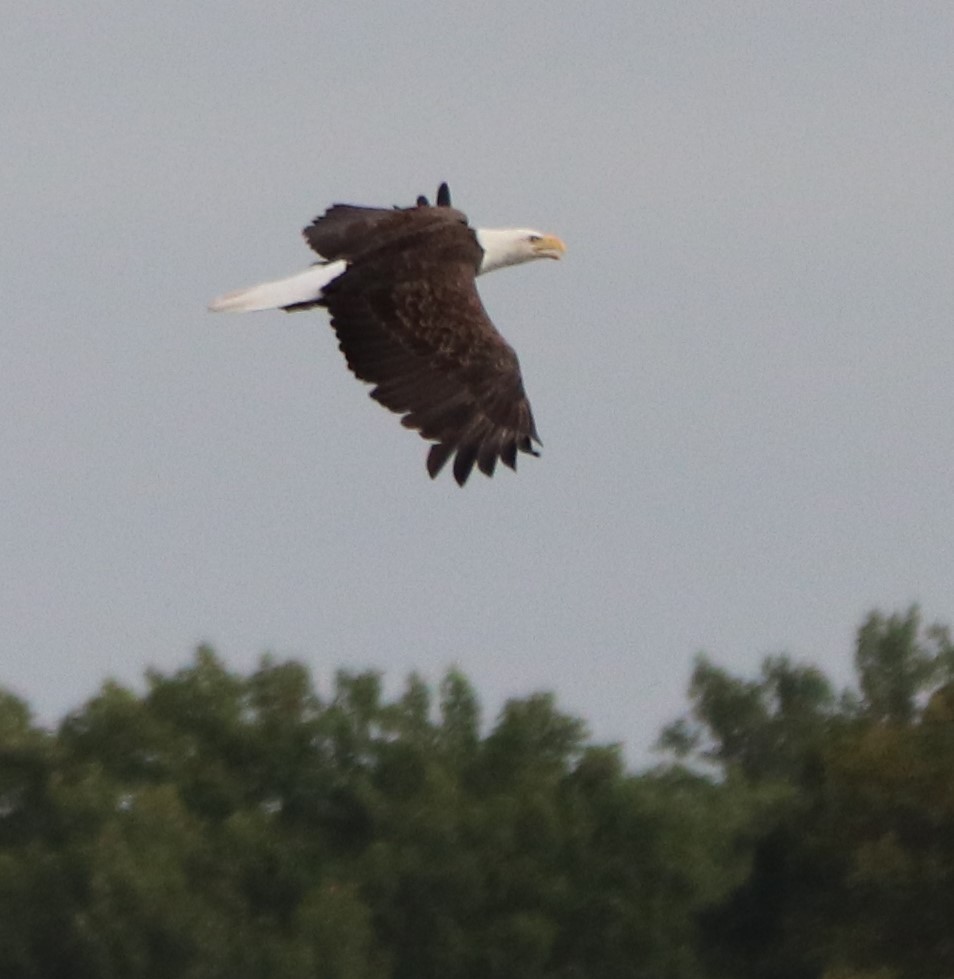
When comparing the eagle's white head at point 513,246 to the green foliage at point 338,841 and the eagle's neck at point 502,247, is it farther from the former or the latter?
the green foliage at point 338,841

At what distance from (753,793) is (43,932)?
399 inches

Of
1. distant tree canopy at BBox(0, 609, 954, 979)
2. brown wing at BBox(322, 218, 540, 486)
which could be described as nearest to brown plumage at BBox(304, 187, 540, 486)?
brown wing at BBox(322, 218, 540, 486)

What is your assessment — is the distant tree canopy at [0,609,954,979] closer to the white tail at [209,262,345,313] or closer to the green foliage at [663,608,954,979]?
the green foliage at [663,608,954,979]

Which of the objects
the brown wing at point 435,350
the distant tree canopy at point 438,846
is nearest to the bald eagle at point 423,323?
the brown wing at point 435,350

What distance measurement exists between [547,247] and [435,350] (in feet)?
10.7

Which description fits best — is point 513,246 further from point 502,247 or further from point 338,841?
point 338,841

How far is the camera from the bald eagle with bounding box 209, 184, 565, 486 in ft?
74.2

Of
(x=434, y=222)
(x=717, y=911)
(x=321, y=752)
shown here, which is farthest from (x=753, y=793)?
Answer: (x=434, y=222)

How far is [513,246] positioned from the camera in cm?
2602

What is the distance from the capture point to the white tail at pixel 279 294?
23.4m

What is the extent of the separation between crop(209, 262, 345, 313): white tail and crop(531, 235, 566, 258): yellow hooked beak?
2558 mm

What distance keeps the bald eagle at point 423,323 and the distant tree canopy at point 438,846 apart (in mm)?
25242

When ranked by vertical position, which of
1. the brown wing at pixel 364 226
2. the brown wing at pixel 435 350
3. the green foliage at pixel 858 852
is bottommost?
the brown wing at pixel 435 350

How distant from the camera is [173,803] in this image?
5578 cm
